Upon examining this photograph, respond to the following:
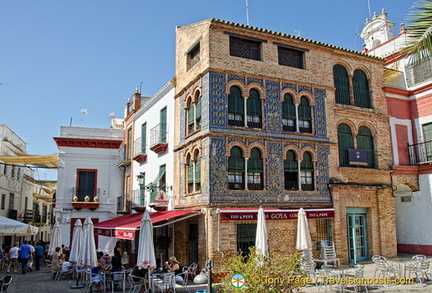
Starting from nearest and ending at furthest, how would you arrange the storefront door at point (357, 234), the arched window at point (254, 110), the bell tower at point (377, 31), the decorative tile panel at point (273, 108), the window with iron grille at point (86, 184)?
the arched window at point (254, 110) < the decorative tile panel at point (273, 108) < the storefront door at point (357, 234) < the window with iron grille at point (86, 184) < the bell tower at point (377, 31)

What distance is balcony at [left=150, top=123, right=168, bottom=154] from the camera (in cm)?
1944

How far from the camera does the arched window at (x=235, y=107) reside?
15.9 meters

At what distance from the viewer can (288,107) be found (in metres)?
17.1

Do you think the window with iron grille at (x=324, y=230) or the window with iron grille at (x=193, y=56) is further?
the window with iron grille at (x=193, y=56)

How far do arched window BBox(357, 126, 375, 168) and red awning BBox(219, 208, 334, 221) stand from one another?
161 inches

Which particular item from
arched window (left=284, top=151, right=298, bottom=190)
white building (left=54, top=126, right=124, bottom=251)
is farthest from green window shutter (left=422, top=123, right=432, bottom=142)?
white building (left=54, top=126, right=124, bottom=251)

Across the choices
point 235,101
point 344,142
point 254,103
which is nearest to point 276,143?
point 254,103

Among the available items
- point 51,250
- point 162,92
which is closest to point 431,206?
point 162,92

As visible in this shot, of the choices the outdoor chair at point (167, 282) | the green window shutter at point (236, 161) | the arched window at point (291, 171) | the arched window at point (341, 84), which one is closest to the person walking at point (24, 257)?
the outdoor chair at point (167, 282)

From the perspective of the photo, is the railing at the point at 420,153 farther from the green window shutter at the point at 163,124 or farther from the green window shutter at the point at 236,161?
the green window shutter at the point at 163,124

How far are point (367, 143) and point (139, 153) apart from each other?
12527mm

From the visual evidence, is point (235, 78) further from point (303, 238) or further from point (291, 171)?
point (303, 238)

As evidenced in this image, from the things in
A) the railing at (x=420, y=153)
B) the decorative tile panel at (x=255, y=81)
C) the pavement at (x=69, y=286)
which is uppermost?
the decorative tile panel at (x=255, y=81)

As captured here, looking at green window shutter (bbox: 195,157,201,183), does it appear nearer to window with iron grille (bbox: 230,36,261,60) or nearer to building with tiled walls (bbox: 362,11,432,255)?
window with iron grille (bbox: 230,36,261,60)
